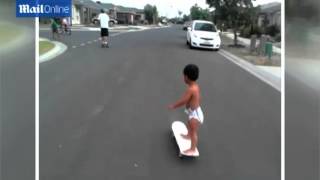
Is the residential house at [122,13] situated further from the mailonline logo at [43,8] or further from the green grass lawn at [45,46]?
the green grass lawn at [45,46]

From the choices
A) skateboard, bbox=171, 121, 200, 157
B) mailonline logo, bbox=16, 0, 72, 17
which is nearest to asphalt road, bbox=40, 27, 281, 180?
skateboard, bbox=171, 121, 200, 157

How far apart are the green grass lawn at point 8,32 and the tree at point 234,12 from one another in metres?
16.0

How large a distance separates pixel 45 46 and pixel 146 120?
5635 millimetres

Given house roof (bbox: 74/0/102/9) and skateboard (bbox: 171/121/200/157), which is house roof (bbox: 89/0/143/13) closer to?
house roof (bbox: 74/0/102/9)

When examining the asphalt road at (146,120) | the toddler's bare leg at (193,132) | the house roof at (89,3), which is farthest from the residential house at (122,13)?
the toddler's bare leg at (193,132)

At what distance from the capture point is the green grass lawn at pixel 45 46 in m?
11.0

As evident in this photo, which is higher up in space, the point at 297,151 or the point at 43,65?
the point at 43,65

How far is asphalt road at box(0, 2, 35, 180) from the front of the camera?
4.90 metres

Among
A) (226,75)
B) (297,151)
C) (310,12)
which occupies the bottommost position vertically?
(297,151)

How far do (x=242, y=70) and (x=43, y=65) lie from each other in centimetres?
497

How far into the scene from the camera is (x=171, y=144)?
568 centimetres

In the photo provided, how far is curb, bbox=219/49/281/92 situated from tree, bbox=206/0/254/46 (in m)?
6.73

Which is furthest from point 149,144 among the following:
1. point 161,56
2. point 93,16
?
point 161,56

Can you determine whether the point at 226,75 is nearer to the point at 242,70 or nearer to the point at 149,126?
the point at 242,70
